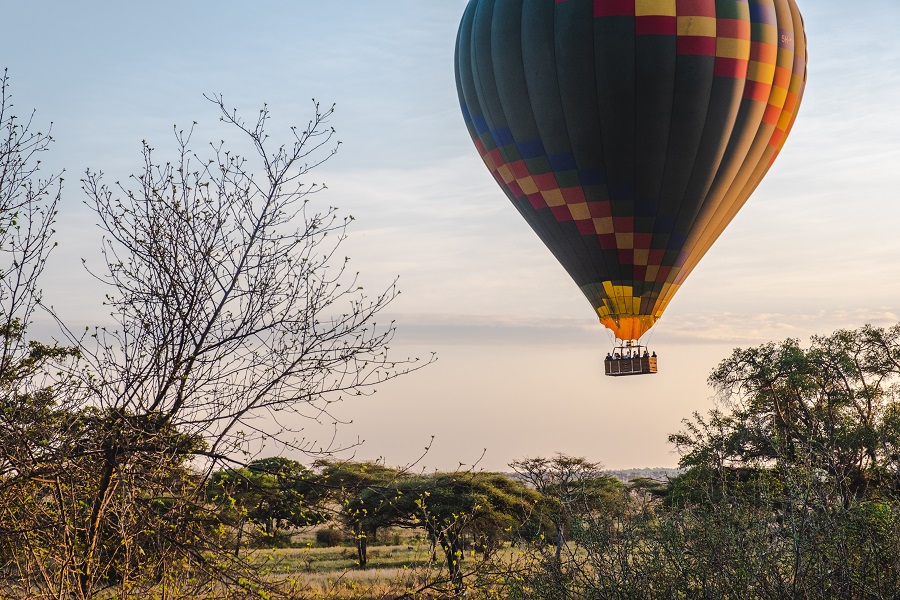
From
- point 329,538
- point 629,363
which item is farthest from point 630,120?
point 329,538

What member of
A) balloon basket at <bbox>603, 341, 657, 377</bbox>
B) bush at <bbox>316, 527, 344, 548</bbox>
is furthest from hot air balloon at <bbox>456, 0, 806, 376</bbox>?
bush at <bbox>316, 527, 344, 548</bbox>

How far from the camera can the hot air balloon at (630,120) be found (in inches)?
756

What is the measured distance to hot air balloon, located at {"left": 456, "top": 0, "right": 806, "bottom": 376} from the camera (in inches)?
756

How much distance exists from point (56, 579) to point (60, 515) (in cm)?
43

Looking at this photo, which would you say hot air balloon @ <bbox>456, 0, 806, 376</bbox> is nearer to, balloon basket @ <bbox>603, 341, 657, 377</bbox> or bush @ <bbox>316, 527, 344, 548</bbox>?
balloon basket @ <bbox>603, 341, 657, 377</bbox>

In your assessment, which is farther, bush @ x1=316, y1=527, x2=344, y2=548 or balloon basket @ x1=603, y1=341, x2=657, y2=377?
bush @ x1=316, y1=527, x2=344, y2=548

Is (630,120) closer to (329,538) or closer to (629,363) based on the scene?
(629,363)

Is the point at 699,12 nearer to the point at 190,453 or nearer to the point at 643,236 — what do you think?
the point at 643,236

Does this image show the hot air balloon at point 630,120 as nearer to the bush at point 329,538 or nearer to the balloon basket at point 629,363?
the balloon basket at point 629,363

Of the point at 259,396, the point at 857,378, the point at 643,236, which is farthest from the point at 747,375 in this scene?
→ the point at 259,396

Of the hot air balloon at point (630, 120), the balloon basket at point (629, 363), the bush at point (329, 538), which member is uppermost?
the hot air balloon at point (630, 120)

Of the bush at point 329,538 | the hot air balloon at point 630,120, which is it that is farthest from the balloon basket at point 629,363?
the bush at point 329,538

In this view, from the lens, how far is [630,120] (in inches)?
768

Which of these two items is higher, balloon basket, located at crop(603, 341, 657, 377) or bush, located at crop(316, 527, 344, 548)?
balloon basket, located at crop(603, 341, 657, 377)
